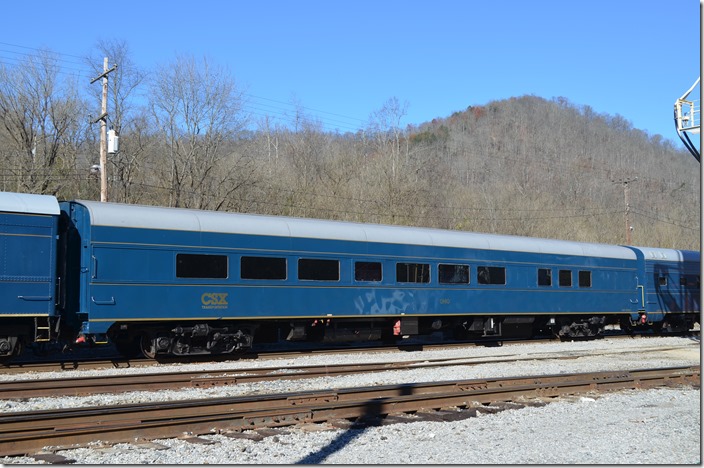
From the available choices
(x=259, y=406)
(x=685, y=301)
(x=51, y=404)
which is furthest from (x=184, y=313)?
(x=685, y=301)

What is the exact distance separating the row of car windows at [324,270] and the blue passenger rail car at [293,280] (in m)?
0.03

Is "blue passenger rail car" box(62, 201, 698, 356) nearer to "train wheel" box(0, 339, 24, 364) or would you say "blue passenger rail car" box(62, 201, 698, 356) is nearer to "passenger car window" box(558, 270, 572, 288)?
"passenger car window" box(558, 270, 572, 288)

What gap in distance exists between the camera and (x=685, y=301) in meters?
29.2

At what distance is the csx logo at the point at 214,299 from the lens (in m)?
16.5

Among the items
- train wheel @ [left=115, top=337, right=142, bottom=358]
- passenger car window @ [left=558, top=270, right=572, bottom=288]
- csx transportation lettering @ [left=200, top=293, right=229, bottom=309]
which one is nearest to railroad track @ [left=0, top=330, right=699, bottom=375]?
train wheel @ [left=115, top=337, right=142, bottom=358]

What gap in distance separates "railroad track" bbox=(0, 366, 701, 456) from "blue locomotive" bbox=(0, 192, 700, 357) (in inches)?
235

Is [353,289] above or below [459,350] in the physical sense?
above

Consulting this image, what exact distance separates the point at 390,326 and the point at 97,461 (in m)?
13.5

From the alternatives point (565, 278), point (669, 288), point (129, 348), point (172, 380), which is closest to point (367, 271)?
point (129, 348)

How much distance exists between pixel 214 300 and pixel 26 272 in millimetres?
4104

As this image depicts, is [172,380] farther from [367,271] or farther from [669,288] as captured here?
[669,288]

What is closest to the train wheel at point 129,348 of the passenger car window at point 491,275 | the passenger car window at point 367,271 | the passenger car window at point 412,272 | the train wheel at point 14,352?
the train wheel at point 14,352

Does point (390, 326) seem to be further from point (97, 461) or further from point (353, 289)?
point (97, 461)

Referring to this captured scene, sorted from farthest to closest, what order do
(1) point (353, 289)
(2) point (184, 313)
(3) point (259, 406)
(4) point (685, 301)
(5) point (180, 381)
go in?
(4) point (685, 301) → (1) point (353, 289) → (2) point (184, 313) → (5) point (180, 381) → (3) point (259, 406)
